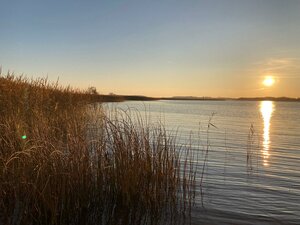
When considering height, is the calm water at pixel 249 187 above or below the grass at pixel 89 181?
below

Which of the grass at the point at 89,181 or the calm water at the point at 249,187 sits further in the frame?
the calm water at the point at 249,187

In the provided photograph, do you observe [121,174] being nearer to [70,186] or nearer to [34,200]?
[70,186]

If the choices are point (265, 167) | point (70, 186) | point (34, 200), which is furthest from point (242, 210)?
point (265, 167)

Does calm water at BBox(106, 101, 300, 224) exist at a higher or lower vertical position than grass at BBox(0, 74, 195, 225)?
lower

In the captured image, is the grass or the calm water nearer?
the grass

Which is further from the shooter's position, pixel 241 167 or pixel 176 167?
pixel 241 167

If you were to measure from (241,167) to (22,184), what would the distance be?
781 cm

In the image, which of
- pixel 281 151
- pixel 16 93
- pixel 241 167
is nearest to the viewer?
pixel 16 93

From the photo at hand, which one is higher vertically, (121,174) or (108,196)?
(121,174)

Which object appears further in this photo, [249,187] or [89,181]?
[249,187]

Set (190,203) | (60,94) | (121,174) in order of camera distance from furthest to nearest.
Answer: (60,94) → (190,203) → (121,174)

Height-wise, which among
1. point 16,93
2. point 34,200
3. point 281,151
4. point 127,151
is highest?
point 16,93

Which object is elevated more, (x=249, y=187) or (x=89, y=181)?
(x=89, y=181)

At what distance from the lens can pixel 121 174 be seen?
18.5ft
